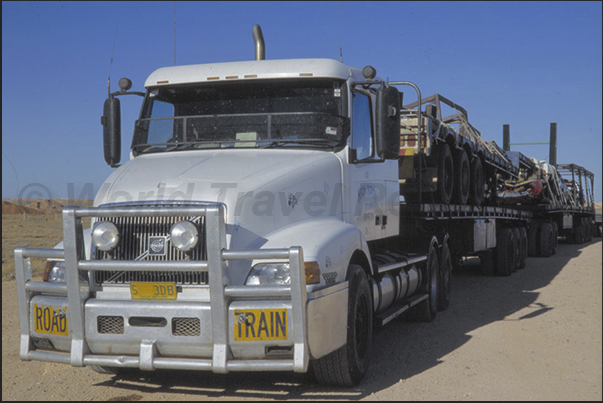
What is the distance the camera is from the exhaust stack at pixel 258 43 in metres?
7.08

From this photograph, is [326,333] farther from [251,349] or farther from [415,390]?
[415,390]

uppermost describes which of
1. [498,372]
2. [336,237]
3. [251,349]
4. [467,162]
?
[467,162]

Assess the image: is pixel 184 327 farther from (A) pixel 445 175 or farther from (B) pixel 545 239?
(B) pixel 545 239

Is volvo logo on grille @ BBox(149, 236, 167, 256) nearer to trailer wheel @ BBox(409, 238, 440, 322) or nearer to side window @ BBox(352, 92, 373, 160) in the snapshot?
side window @ BBox(352, 92, 373, 160)

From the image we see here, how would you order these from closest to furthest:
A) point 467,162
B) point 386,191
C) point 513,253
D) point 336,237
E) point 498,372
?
point 336,237 < point 498,372 < point 386,191 < point 467,162 < point 513,253

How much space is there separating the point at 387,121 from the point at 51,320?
10.5ft

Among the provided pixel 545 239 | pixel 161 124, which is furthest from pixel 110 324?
pixel 545 239

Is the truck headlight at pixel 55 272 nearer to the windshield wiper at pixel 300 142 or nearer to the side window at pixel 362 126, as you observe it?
the windshield wiper at pixel 300 142

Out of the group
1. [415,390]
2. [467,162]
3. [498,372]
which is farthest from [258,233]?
→ [467,162]

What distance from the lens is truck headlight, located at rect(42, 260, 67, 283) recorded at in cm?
484

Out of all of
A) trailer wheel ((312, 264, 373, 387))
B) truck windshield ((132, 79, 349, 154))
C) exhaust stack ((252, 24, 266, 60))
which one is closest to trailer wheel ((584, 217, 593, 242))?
exhaust stack ((252, 24, 266, 60))

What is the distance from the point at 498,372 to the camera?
5598mm

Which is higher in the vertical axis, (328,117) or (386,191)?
(328,117)

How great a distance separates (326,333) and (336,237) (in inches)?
31.2
